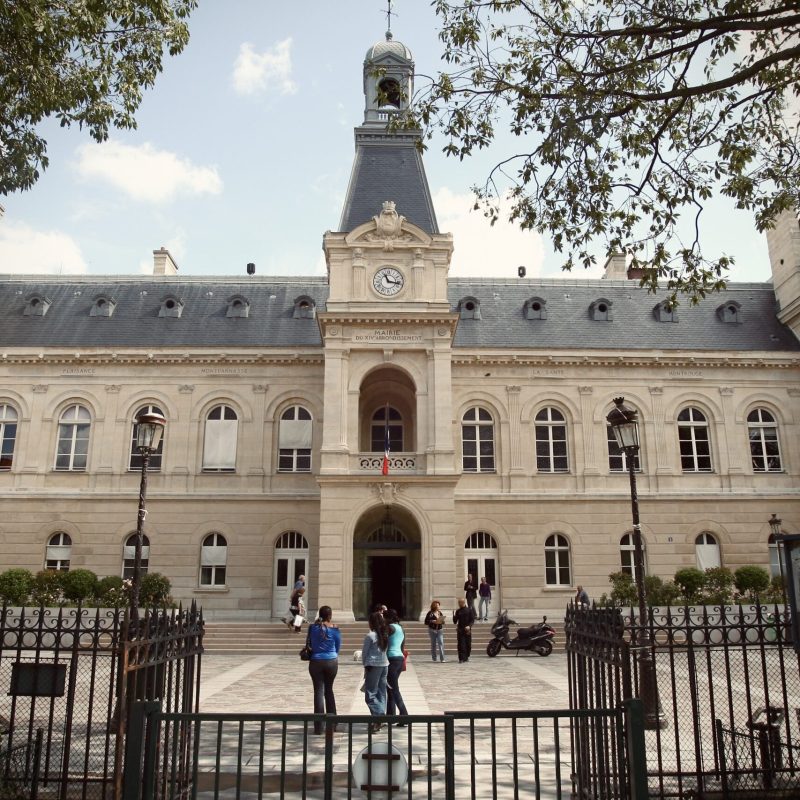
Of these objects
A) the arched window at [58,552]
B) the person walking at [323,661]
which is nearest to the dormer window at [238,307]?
the arched window at [58,552]

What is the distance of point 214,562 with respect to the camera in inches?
1188

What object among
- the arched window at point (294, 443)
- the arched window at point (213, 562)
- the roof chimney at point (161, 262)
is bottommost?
the arched window at point (213, 562)

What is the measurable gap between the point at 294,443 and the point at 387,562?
6.01 meters

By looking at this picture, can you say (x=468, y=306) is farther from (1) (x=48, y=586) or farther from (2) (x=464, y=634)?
(1) (x=48, y=586)

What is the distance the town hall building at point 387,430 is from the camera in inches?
1152

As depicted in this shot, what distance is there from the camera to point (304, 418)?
31703 mm

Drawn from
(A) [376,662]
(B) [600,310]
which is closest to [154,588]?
(A) [376,662]

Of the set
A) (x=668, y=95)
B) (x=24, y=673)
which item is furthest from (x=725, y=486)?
(x=24, y=673)

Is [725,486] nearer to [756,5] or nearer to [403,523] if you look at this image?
[403,523]

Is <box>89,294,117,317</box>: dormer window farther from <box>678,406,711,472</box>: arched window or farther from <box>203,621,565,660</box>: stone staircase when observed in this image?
<box>678,406,711,472</box>: arched window

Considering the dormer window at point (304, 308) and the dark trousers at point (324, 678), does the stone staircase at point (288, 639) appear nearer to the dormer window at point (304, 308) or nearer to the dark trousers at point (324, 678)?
the dark trousers at point (324, 678)

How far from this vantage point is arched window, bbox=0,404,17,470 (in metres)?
31.0

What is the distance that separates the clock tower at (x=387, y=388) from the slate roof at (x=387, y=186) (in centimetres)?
7

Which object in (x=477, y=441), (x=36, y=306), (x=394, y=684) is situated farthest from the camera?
(x=36, y=306)
